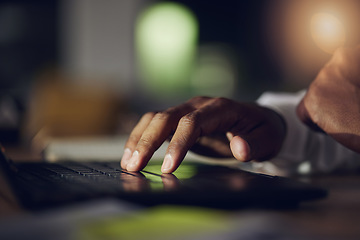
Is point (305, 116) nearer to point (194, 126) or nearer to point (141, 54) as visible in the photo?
point (194, 126)

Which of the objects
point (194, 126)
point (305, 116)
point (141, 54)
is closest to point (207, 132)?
point (194, 126)

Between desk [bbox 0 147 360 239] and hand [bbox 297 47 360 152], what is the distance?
128 mm

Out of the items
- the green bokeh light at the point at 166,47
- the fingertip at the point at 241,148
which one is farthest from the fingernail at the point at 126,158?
the green bokeh light at the point at 166,47

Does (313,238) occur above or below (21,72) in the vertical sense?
above

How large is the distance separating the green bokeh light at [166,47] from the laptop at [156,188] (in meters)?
2.94

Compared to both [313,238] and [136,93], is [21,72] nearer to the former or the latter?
[136,93]

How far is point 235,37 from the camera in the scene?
2.91 meters

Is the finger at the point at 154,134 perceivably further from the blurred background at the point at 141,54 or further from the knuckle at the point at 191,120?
the blurred background at the point at 141,54

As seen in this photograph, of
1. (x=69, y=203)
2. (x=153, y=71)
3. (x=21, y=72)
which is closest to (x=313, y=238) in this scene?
(x=69, y=203)

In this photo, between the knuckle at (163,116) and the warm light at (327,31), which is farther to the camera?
the warm light at (327,31)

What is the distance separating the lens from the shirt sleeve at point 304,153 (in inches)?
31.1

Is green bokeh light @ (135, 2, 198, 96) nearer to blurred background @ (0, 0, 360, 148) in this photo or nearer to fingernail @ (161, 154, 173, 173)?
blurred background @ (0, 0, 360, 148)

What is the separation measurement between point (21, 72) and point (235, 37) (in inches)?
83.7

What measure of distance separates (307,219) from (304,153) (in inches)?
16.1
